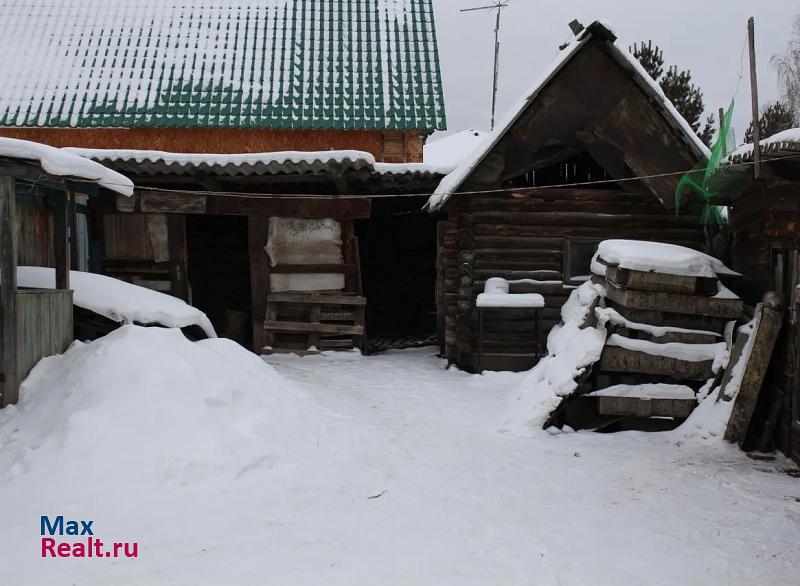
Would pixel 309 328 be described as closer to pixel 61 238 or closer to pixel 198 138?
pixel 61 238

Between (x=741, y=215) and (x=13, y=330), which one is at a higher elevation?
(x=741, y=215)

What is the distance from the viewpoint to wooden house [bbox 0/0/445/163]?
12633 millimetres

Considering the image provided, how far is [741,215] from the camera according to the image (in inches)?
314

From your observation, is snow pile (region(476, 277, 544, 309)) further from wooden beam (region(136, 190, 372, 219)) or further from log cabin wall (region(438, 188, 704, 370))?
wooden beam (region(136, 190, 372, 219))

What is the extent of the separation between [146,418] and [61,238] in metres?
2.91

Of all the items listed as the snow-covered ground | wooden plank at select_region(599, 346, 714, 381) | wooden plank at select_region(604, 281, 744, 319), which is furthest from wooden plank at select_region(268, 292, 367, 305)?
wooden plank at select_region(604, 281, 744, 319)

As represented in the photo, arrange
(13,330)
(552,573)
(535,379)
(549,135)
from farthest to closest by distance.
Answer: (549,135) < (535,379) < (13,330) < (552,573)

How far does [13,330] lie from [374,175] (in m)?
5.68

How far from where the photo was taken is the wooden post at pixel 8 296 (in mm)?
5891

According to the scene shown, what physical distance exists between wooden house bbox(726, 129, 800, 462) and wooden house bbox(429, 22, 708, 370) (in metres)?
2.22


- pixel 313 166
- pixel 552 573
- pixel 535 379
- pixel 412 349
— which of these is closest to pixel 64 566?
pixel 552 573

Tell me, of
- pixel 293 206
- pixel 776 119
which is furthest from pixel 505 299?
pixel 776 119

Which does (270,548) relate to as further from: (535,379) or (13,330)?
(535,379)

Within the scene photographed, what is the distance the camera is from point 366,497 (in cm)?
484
